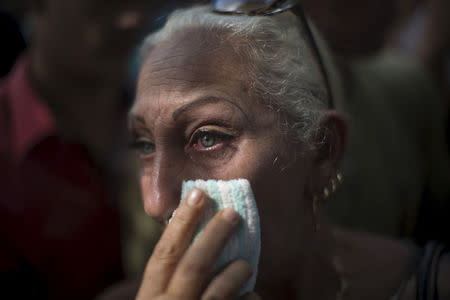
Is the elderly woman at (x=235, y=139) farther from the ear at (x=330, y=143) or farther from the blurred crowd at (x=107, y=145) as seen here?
the blurred crowd at (x=107, y=145)

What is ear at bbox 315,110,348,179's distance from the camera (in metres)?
1.19

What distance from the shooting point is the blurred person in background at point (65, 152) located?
1.99 meters

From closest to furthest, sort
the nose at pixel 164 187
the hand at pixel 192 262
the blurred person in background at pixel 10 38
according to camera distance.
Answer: the hand at pixel 192 262
the nose at pixel 164 187
the blurred person in background at pixel 10 38

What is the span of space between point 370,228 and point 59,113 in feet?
5.68

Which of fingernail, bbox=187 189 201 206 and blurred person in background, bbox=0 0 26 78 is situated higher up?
fingernail, bbox=187 189 201 206

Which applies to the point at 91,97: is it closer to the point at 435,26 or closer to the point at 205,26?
the point at 205,26

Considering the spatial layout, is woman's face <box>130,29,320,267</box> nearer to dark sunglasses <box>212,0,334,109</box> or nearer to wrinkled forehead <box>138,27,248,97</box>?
wrinkled forehead <box>138,27,248,97</box>

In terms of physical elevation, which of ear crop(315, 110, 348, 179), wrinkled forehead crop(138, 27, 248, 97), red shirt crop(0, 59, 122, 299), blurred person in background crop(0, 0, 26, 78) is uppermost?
wrinkled forehead crop(138, 27, 248, 97)

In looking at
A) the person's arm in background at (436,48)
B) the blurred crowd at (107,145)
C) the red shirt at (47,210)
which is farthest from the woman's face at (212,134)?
the person's arm in background at (436,48)

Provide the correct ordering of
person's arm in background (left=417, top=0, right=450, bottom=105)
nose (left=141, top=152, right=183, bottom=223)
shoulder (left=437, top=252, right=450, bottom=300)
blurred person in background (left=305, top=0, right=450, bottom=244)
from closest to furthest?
1. nose (left=141, top=152, right=183, bottom=223)
2. shoulder (left=437, top=252, right=450, bottom=300)
3. blurred person in background (left=305, top=0, right=450, bottom=244)
4. person's arm in background (left=417, top=0, right=450, bottom=105)

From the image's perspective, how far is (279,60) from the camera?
1120 mm

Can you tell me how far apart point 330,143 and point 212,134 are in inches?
14.2

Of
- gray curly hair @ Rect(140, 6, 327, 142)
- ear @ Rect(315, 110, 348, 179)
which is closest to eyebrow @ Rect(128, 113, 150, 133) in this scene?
gray curly hair @ Rect(140, 6, 327, 142)

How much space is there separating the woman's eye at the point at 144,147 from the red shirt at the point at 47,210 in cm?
93
